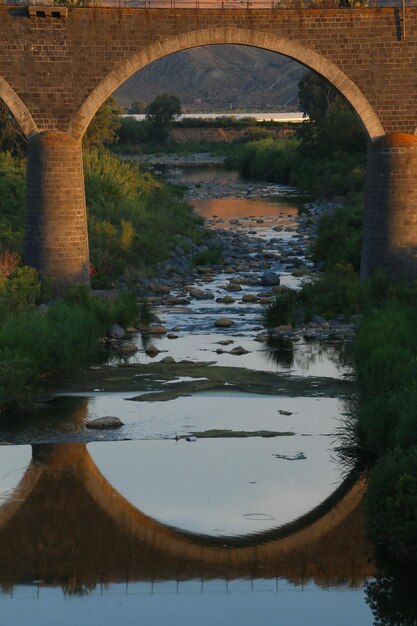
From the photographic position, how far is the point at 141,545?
1231 centimetres

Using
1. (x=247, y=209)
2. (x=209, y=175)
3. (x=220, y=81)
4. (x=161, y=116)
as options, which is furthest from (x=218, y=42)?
(x=220, y=81)

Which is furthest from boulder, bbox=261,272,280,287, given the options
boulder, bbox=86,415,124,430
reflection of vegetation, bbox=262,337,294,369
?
boulder, bbox=86,415,124,430

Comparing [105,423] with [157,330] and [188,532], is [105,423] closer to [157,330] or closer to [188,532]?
[188,532]

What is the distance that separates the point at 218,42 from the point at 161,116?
181 feet

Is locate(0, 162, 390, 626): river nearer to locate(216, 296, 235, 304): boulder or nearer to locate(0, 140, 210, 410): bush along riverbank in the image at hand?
locate(0, 140, 210, 410): bush along riverbank

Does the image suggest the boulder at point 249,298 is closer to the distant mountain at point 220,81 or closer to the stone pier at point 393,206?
the stone pier at point 393,206

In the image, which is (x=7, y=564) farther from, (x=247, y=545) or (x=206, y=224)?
(x=206, y=224)

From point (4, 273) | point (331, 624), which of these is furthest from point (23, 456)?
point (4, 273)

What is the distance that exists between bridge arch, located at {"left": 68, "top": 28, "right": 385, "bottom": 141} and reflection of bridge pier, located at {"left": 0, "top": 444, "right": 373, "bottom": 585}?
1091 centimetres

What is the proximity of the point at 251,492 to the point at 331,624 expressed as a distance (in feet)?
10.00

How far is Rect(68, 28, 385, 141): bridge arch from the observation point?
23.2m

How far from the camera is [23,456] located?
48.8 feet

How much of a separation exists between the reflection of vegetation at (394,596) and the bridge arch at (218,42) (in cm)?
1323

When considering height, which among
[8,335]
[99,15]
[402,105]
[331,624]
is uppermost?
[99,15]
